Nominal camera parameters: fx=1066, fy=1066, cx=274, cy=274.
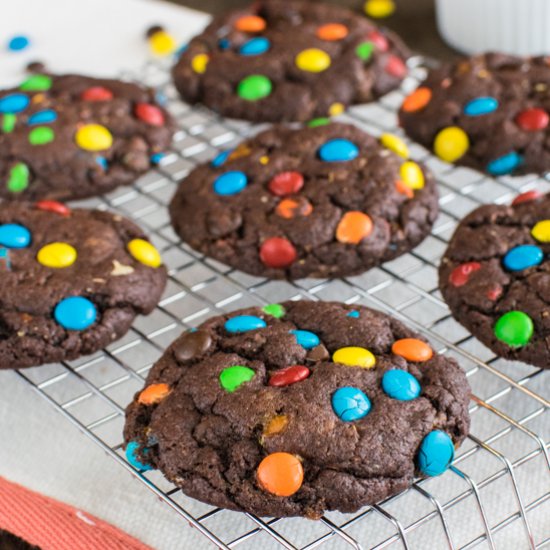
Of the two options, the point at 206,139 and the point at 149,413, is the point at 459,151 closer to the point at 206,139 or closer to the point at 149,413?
the point at 206,139

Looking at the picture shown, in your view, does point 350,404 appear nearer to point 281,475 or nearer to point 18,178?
point 281,475

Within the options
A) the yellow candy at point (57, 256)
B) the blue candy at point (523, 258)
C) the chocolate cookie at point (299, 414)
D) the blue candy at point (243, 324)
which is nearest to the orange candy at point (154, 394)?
the chocolate cookie at point (299, 414)

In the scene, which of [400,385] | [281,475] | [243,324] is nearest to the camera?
[281,475]

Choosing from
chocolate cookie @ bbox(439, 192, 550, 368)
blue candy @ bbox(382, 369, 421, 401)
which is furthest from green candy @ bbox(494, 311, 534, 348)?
blue candy @ bbox(382, 369, 421, 401)

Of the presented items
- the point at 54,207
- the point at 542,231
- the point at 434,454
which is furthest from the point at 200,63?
the point at 434,454

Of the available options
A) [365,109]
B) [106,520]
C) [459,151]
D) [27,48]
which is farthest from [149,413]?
[27,48]

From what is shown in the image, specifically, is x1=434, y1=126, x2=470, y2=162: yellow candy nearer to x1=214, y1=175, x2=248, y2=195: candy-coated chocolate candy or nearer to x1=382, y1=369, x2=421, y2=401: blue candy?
x1=214, y1=175, x2=248, y2=195: candy-coated chocolate candy

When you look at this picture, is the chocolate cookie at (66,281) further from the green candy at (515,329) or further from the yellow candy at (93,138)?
the green candy at (515,329)
